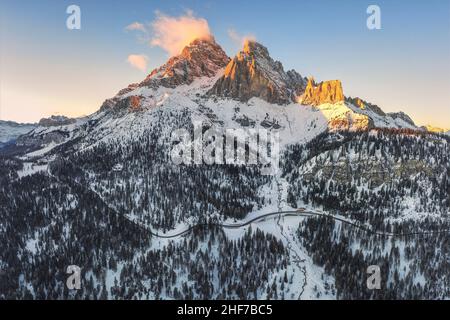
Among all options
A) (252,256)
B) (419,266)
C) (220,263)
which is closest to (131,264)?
(220,263)
